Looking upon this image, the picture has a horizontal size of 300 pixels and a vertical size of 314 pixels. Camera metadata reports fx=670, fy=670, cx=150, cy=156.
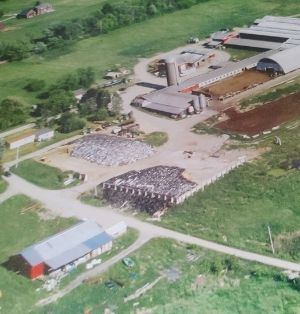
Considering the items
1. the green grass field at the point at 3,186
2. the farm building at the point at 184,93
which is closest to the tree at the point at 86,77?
the farm building at the point at 184,93

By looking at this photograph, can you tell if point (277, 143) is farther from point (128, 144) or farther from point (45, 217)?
point (45, 217)

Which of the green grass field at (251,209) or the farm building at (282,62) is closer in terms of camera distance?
the green grass field at (251,209)

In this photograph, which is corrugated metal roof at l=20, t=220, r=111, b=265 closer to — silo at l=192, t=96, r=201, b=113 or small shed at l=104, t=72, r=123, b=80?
silo at l=192, t=96, r=201, b=113

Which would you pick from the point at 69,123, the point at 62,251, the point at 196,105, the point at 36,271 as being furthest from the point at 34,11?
the point at 36,271

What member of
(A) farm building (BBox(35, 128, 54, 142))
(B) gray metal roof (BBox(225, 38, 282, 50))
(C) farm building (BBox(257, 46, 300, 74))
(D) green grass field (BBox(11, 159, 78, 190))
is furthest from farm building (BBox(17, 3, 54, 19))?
(D) green grass field (BBox(11, 159, 78, 190))

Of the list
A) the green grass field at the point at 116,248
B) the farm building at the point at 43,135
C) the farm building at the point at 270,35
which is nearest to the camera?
the green grass field at the point at 116,248

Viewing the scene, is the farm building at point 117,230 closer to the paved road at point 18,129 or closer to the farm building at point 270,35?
the paved road at point 18,129

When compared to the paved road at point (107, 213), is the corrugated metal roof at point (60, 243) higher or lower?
higher

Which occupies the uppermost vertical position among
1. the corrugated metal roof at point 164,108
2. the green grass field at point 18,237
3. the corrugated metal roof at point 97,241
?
the corrugated metal roof at point 97,241
